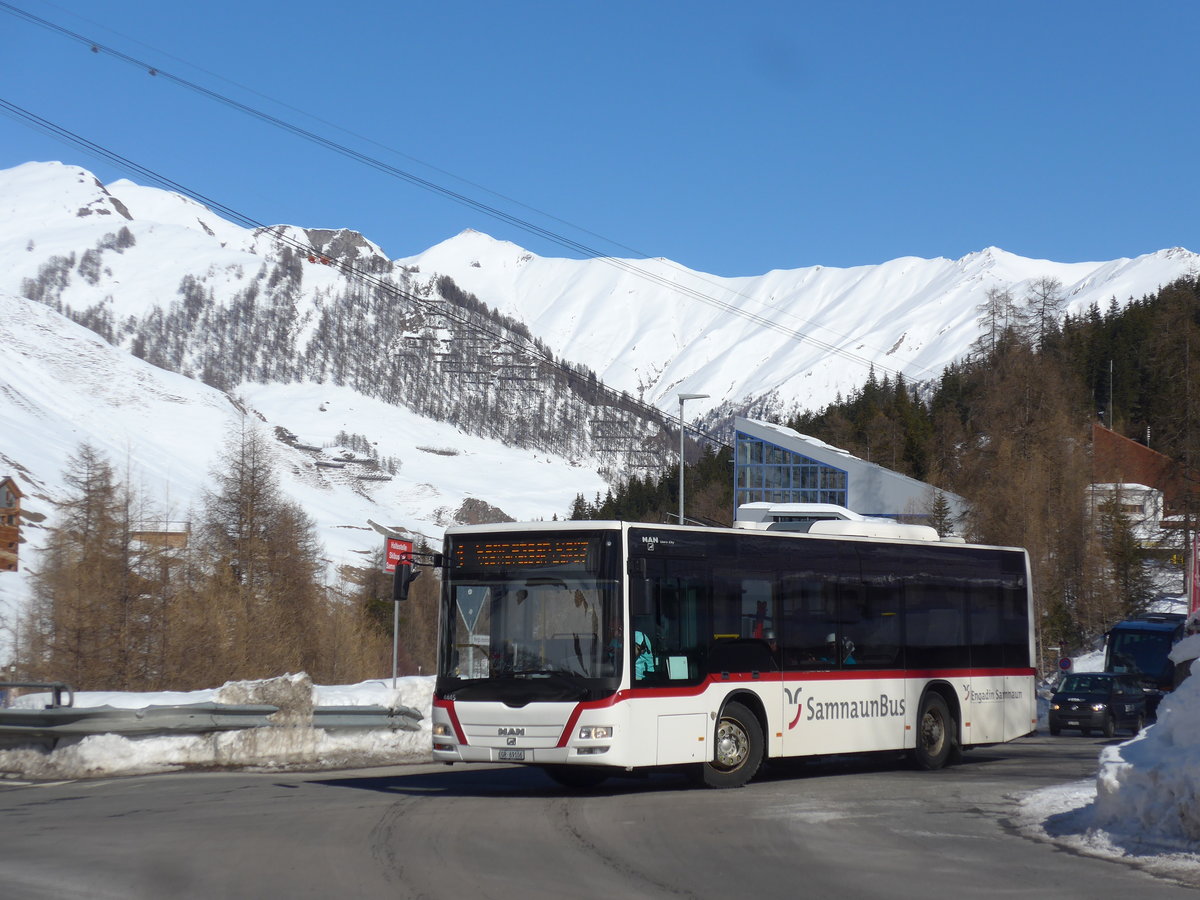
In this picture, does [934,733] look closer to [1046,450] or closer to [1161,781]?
[1161,781]

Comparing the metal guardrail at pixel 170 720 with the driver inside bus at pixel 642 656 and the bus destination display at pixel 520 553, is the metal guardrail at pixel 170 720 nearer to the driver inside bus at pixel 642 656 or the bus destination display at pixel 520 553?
the bus destination display at pixel 520 553

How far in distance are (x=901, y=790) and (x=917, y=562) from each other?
391 cm

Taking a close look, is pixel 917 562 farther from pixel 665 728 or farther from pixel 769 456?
pixel 769 456

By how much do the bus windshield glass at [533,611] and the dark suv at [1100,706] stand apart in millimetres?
19920

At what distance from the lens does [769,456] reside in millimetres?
86000

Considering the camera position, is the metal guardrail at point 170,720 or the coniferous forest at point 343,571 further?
the coniferous forest at point 343,571

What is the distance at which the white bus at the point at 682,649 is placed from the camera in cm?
1423

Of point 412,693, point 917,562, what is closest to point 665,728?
point 917,562

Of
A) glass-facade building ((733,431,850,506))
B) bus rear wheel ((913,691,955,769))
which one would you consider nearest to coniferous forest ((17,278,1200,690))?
glass-facade building ((733,431,850,506))

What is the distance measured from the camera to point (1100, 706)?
30.4m

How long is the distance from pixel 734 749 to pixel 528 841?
4.70 metres

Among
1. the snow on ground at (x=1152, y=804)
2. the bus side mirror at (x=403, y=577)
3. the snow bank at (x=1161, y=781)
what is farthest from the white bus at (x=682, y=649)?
the snow bank at (x=1161, y=781)

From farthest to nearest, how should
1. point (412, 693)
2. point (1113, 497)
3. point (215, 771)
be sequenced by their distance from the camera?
point (1113, 497) → point (412, 693) → point (215, 771)

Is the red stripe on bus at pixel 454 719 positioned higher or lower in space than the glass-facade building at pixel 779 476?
lower
